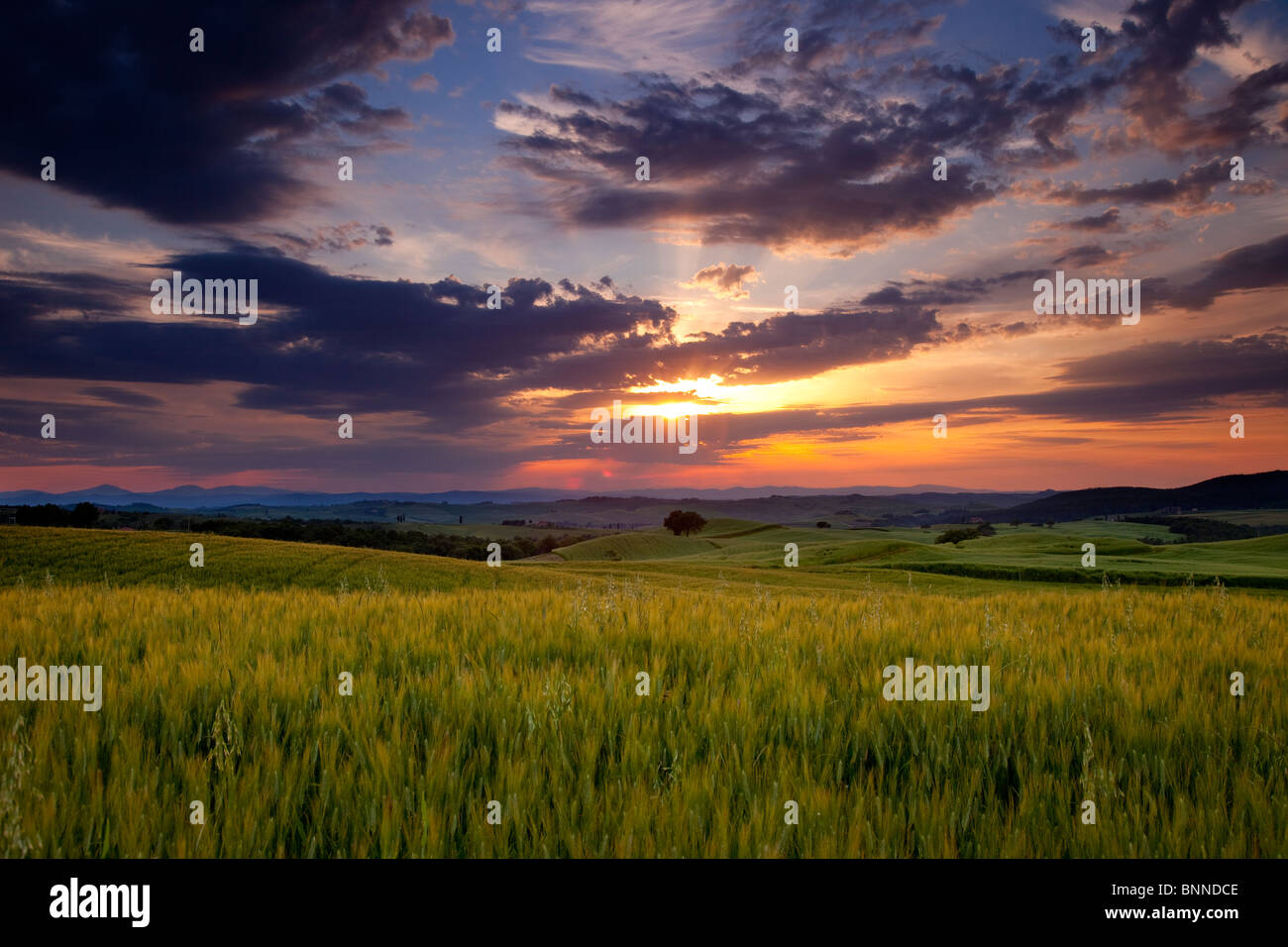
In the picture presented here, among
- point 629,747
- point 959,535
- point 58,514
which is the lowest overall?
point 959,535

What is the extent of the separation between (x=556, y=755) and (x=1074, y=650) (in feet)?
17.2

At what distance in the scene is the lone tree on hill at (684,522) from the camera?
168 m

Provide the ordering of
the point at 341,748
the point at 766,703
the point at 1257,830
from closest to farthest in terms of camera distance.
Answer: the point at 1257,830, the point at 341,748, the point at 766,703

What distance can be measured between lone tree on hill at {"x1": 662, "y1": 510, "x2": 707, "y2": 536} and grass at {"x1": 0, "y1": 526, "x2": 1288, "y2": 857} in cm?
16117

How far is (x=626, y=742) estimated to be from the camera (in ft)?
10.9

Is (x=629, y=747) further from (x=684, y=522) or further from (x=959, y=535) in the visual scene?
(x=684, y=522)

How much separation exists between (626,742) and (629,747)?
42 mm

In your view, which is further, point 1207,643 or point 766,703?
point 1207,643

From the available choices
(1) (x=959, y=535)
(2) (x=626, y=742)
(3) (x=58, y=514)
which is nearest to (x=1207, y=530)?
(1) (x=959, y=535)

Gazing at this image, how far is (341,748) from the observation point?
3.50 m

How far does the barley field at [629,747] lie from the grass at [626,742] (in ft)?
0.06
